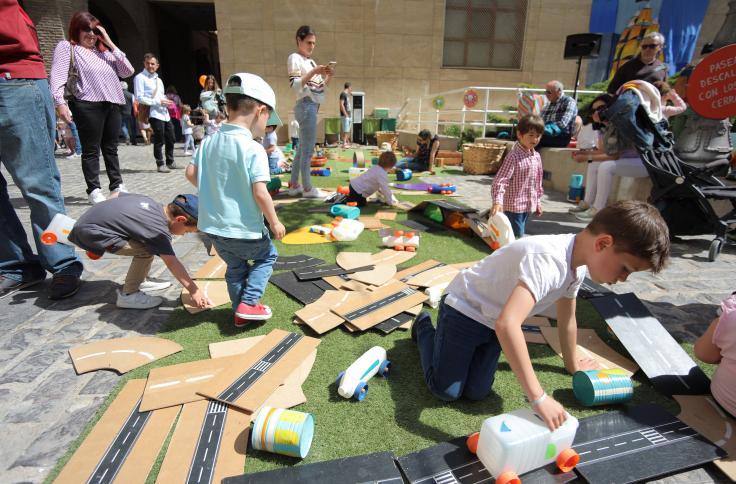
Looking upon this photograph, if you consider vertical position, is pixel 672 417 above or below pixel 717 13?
below

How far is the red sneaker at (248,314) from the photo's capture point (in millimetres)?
2619

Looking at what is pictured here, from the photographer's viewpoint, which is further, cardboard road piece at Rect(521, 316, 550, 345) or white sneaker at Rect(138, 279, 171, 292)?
white sneaker at Rect(138, 279, 171, 292)

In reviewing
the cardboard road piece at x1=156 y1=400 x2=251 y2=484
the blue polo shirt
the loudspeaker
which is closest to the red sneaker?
the blue polo shirt

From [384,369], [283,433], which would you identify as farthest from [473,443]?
[283,433]

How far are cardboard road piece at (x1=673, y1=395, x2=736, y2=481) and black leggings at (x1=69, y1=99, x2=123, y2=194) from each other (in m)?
5.89

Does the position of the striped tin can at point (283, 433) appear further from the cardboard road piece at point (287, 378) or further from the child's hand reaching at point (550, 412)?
the child's hand reaching at point (550, 412)

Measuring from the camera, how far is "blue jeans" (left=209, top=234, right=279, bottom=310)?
259cm

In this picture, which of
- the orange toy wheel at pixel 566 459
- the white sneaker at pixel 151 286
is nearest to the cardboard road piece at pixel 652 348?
the orange toy wheel at pixel 566 459

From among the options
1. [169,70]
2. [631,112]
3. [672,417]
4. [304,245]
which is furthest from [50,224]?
[169,70]

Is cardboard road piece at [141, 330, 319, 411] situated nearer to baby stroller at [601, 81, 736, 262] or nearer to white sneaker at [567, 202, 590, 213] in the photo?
baby stroller at [601, 81, 736, 262]

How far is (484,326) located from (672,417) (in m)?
0.96

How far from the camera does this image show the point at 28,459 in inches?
65.9

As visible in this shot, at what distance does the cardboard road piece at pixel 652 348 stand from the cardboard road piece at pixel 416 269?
4.36 ft

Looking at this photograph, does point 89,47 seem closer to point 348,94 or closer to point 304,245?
point 304,245
